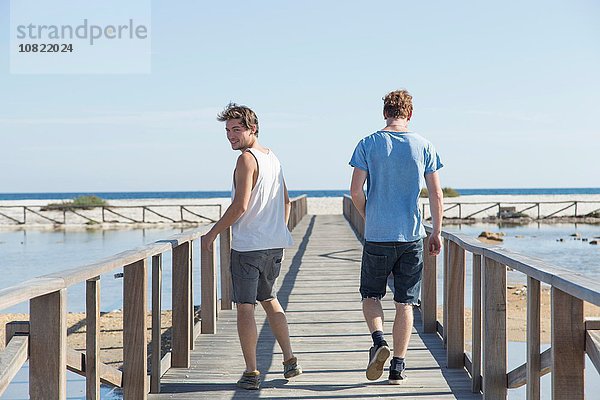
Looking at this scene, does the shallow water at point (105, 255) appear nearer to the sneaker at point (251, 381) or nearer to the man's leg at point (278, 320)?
the sneaker at point (251, 381)

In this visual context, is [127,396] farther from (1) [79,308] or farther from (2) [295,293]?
(1) [79,308]


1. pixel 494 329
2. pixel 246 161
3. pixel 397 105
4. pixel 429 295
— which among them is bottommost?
pixel 429 295

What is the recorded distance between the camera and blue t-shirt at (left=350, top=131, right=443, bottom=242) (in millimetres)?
4375

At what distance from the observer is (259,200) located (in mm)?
4395

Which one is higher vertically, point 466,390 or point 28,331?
point 28,331

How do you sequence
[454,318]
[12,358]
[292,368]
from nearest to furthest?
[12,358]
[292,368]
[454,318]

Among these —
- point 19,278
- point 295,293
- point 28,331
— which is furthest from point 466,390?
point 19,278

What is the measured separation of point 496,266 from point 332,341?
2.18 metres

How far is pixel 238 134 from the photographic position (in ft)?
14.4

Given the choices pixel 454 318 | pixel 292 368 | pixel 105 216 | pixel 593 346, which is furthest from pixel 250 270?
pixel 105 216

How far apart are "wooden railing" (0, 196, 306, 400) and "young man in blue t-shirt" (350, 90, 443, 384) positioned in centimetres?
113

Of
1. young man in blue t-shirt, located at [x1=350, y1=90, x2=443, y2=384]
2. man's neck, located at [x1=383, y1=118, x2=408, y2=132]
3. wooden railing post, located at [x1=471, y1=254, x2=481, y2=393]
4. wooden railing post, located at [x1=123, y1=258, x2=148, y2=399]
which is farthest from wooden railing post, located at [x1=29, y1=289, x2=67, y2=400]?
wooden railing post, located at [x1=471, y1=254, x2=481, y2=393]

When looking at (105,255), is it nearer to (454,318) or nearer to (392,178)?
(454,318)

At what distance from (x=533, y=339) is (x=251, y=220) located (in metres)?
1.67
